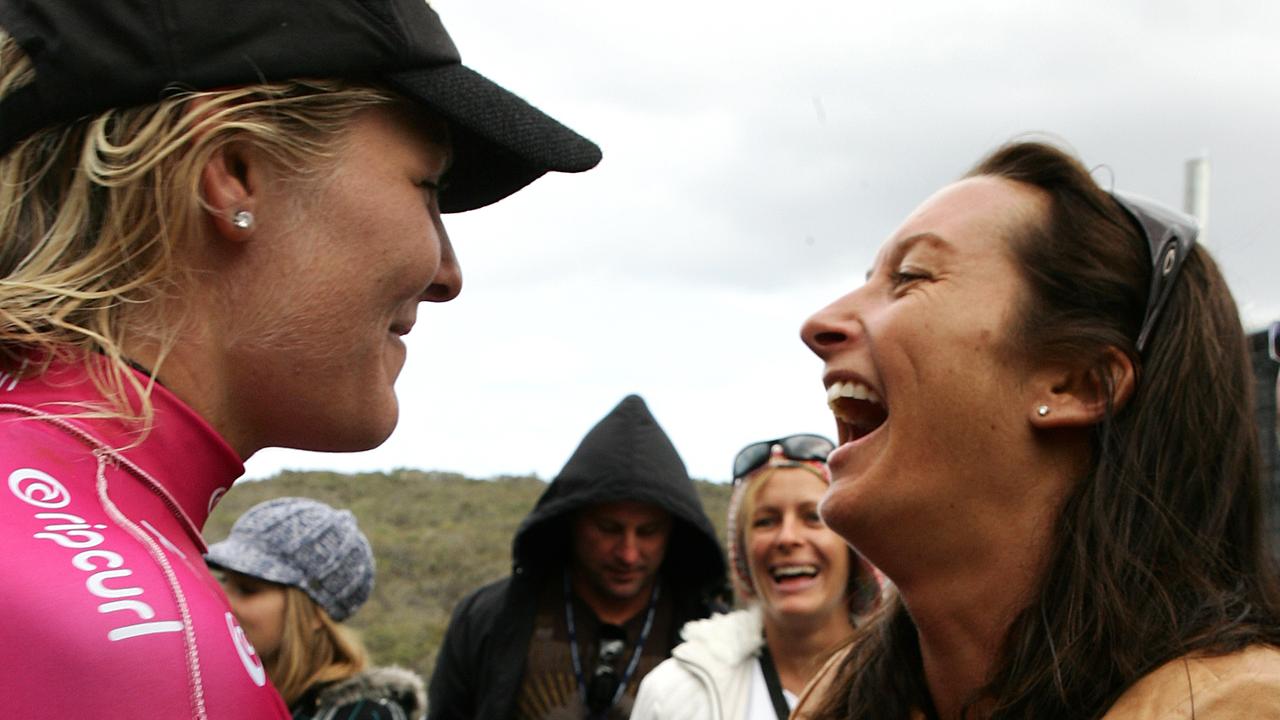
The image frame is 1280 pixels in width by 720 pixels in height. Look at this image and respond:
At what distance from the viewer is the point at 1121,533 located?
81.0 inches

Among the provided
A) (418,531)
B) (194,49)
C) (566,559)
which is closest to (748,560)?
(566,559)

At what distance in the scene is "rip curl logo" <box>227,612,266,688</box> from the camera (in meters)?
1.34

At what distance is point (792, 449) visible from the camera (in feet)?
14.6

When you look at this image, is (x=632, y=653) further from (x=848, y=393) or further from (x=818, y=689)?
(x=848, y=393)

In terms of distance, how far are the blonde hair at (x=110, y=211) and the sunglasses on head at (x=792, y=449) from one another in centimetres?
306

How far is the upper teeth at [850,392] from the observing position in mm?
2330

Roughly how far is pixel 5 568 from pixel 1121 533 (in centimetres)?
173

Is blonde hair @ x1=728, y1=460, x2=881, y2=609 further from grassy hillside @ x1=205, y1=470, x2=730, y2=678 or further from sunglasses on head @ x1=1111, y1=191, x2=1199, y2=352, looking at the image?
grassy hillside @ x1=205, y1=470, x2=730, y2=678

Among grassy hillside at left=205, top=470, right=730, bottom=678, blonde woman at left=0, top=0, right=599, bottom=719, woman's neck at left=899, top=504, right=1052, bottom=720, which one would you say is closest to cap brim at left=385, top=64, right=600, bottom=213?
blonde woman at left=0, top=0, right=599, bottom=719

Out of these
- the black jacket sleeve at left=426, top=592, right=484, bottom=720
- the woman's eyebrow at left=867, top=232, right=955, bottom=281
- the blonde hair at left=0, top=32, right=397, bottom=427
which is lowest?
the black jacket sleeve at left=426, top=592, right=484, bottom=720

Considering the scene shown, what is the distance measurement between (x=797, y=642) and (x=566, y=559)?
4.57 feet

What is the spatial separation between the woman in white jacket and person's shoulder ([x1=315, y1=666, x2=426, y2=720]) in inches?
35.0

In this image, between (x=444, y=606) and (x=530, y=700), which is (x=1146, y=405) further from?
(x=444, y=606)

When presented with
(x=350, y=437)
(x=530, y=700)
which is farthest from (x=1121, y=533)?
(x=530, y=700)
